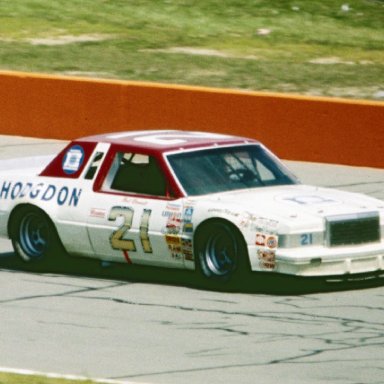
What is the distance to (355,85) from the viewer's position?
88.7 feet

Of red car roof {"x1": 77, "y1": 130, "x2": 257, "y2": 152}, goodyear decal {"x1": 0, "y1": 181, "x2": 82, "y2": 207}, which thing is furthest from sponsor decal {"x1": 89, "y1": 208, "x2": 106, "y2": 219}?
red car roof {"x1": 77, "y1": 130, "x2": 257, "y2": 152}

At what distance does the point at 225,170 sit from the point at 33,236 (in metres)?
1.95

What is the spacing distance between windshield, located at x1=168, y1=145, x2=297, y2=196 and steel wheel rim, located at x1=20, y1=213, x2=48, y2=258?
1491 millimetres

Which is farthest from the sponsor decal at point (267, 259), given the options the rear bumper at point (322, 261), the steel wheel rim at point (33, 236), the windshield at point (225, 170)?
the steel wheel rim at point (33, 236)

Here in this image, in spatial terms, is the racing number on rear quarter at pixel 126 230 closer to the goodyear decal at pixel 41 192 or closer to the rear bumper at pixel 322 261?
the goodyear decal at pixel 41 192

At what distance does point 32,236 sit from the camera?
1445 centimetres

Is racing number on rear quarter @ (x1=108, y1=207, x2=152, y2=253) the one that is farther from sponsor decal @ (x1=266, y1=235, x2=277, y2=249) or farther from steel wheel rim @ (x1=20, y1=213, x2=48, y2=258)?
sponsor decal @ (x1=266, y1=235, x2=277, y2=249)

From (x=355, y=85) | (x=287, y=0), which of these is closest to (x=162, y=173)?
(x=355, y=85)

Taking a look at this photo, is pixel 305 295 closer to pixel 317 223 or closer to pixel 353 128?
pixel 317 223

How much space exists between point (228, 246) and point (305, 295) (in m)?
0.76

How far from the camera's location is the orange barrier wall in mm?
21688

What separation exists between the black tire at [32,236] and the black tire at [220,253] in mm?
1666

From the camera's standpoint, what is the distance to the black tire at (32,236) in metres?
14.3

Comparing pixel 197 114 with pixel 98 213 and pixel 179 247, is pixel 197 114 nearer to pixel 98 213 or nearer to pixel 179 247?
pixel 98 213
